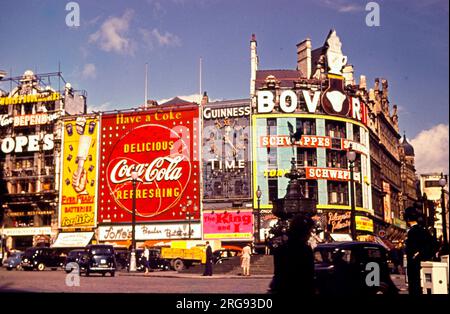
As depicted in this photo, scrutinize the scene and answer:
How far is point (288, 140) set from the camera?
38.8m

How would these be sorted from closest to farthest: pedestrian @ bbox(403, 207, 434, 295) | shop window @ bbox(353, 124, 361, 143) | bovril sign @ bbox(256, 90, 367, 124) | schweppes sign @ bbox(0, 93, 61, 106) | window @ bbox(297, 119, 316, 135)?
pedestrian @ bbox(403, 207, 434, 295), schweppes sign @ bbox(0, 93, 61, 106), window @ bbox(297, 119, 316, 135), bovril sign @ bbox(256, 90, 367, 124), shop window @ bbox(353, 124, 361, 143)

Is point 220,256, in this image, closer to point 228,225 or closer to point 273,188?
point 228,225

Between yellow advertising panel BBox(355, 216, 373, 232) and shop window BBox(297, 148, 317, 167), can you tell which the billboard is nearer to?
shop window BBox(297, 148, 317, 167)

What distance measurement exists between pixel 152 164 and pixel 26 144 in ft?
27.4

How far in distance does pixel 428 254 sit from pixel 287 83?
33075mm

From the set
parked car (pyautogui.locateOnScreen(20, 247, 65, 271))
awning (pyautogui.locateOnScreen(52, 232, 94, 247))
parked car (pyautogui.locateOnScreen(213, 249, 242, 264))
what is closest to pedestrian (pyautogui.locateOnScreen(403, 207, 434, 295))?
parked car (pyautogui.locateOnScreen(213, 249, 242, 264))

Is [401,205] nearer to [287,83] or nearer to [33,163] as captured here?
[287,83]

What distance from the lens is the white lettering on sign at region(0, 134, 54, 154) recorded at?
38188 mm

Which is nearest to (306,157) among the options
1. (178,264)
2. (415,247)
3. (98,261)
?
(178,264)

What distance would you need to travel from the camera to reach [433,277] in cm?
902

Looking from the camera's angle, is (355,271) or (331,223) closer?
(355,271)

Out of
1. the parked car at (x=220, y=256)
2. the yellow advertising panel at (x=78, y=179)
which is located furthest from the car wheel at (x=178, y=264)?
the yellow advertising panel at (x=78, y=179)

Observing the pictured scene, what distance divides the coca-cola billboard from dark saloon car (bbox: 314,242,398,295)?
29942 millimetres
